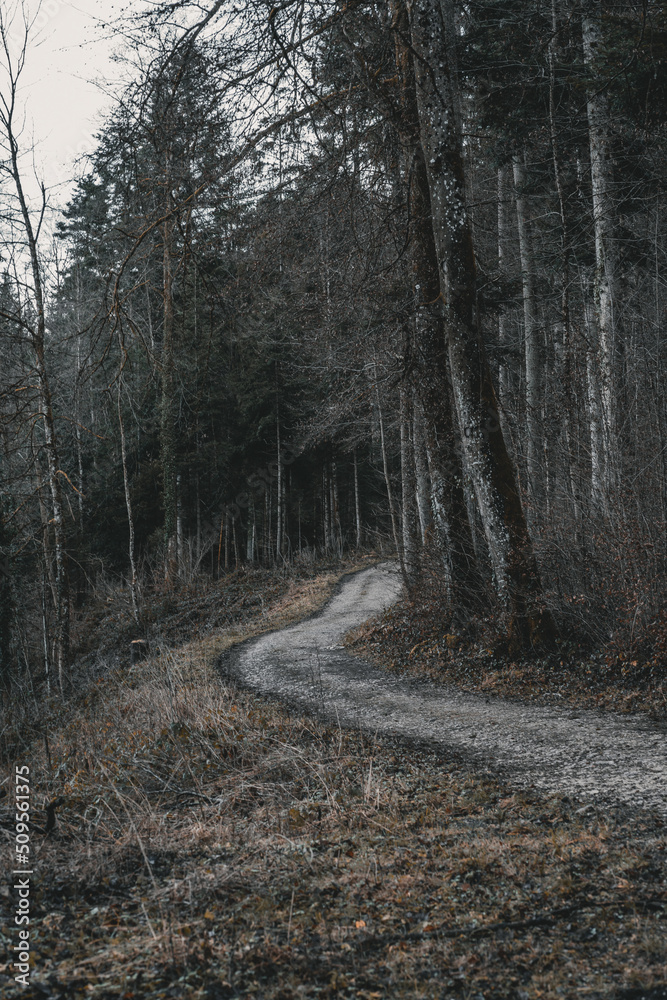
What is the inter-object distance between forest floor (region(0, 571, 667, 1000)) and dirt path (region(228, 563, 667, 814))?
0.27 m

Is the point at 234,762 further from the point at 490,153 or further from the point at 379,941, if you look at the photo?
the point at 490,153

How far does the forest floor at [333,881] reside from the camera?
2680 mm

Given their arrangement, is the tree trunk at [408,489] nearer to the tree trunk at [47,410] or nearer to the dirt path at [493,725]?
the dirt path at [493,725]

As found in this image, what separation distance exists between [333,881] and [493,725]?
10.2 ft

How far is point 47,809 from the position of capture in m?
4.55

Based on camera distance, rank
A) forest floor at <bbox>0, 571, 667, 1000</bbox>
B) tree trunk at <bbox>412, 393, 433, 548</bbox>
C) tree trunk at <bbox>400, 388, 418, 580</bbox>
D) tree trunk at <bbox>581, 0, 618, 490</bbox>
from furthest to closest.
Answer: tree trunk at <bbox>412, 393, 433, 548</bbox>
tree trunk at <bbox>400, 388, 418, 580</bbox>
tree trunk at <bbox>581, 0, 618, 490</bbox>
forest floor at <bbox>0, 571, 667, 1000</bbox>

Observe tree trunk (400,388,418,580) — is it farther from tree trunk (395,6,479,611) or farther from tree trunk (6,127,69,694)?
tree trunk (6,127,69,694)

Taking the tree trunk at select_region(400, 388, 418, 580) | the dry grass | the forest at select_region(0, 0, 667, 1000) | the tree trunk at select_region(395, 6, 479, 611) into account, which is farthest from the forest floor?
the tree trunk at select_region(400, 388, 418, 580)
